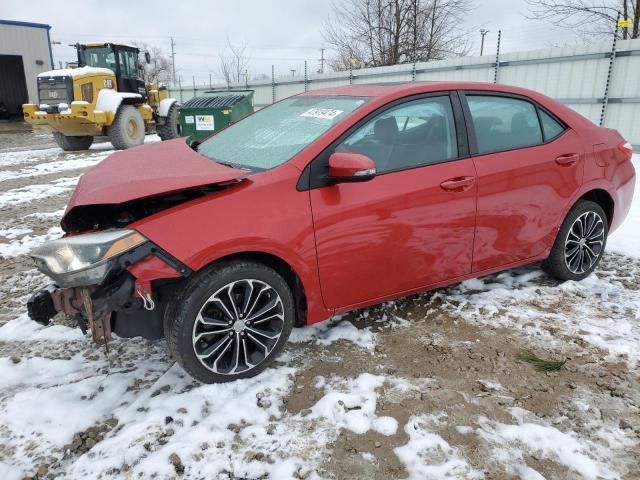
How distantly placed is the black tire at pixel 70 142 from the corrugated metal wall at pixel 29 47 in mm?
17377

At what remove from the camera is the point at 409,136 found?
3.01 m

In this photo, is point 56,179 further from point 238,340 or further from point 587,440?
point 587,440

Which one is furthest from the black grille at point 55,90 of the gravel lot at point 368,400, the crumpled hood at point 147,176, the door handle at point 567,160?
the door handle at point 567,160

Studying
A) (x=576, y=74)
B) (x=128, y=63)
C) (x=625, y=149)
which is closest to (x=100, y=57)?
(x=128, y=63)

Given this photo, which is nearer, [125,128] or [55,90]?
[55,90]

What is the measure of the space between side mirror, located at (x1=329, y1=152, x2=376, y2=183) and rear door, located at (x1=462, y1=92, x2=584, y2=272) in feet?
3.14

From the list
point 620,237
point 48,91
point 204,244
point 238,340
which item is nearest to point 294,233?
point 204,244

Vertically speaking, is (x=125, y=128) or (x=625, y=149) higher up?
(x=625, y=149)

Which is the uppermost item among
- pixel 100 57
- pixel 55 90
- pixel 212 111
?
pixel 100 57

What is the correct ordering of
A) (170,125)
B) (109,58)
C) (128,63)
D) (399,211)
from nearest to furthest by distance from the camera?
(399,211) < (109,58) < (128,63) < (170,125)

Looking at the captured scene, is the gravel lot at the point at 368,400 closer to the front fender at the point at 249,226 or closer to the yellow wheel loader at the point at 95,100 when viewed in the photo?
the front fender at the point at 249,226

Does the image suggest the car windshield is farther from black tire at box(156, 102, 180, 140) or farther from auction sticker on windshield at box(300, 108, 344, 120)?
black tire at box(156, 102, 180, 140)

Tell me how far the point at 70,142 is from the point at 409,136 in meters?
13.0

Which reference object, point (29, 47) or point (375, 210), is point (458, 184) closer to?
point (375, 210)
